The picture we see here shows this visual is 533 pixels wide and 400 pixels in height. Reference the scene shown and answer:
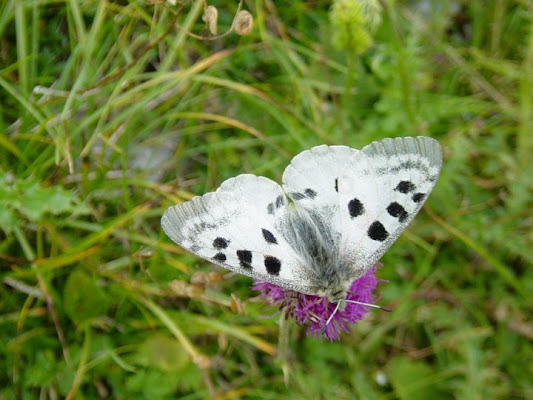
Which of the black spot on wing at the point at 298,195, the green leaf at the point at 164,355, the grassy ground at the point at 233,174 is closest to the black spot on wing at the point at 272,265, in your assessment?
the black spot on wing at the point at 298,195

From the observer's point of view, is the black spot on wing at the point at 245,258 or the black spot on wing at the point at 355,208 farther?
the black spot on wing at the point at 355,208

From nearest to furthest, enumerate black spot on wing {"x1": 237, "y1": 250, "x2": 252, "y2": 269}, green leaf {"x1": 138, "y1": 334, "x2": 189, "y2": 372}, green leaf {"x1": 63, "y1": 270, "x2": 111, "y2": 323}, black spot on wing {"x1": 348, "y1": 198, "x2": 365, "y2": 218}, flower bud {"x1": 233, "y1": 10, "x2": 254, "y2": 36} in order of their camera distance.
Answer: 1. black spot on wing {"x1": 237, "y1": 250, "x2": 252, "y2": 269}
2. black spot on wing {"x1": 348, "y1": 198, "x2": 365, "y2": 218}
3. flower bud {"x1": 233, "y1": 10, "x2": 254, "y2": 36}
4. green leaf {"x1": 63, "y1": 270, "x2": 111, "y2": 323}
5. green leaf {"x1": 138, "y1": 334, "x2": 189, "y2": 372}

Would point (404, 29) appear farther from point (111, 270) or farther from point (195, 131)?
point (111, 270)

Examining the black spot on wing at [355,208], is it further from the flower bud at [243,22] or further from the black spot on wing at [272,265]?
the flower bud at [243,22]

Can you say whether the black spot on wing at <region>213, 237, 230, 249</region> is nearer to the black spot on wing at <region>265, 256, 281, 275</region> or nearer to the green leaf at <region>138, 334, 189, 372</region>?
the black spot on wing at <region>265, 256, 281, 275</region>

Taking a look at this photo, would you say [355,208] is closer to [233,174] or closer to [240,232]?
[240,232]

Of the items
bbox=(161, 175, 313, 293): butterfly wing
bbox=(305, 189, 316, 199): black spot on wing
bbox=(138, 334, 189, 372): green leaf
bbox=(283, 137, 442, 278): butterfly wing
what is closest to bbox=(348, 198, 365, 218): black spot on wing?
bbox=(283, 137, 442, 278): butterfly wing

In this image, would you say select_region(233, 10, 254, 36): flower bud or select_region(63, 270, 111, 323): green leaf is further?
select_region(63, 270, 111, 323): green leaf

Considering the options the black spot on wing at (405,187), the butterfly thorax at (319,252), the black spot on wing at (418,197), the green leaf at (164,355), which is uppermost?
the black spot on wing at (405,187)
